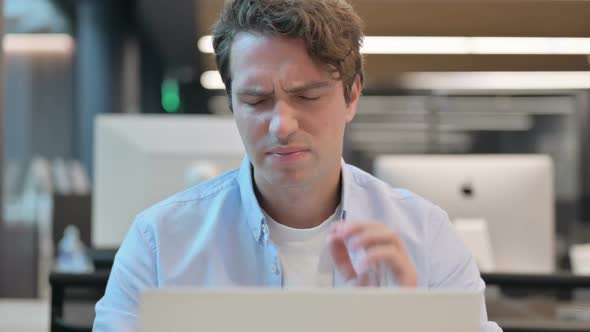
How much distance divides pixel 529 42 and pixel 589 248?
3844 mm

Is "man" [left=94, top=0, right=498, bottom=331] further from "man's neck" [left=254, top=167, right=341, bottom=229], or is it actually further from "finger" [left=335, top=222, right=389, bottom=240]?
"finger" [left=335, top=222, right=389, bottom=240]

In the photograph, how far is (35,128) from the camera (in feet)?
27.1

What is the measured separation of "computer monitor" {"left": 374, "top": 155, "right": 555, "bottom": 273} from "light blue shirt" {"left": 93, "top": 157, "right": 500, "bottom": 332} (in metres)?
1.30

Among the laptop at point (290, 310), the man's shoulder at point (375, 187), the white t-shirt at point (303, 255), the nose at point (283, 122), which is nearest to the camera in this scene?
the laptop at point (290, 310)

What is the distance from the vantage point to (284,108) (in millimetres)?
1163

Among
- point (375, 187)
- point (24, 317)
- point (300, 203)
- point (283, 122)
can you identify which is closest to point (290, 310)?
point (283, 122)

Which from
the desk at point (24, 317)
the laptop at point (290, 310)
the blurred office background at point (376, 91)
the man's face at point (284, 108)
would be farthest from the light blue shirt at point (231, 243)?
the blurred office background at point (376, 91)

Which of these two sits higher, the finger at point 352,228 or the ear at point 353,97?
the ear at point 353,97

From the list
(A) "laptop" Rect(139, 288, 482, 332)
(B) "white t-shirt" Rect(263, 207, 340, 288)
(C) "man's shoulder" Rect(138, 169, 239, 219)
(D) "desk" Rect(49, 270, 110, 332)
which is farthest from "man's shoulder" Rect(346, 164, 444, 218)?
(D) "desk" Rect(49, 270, 110, 332)

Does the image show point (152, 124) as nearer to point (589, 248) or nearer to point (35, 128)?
point (589, 248)

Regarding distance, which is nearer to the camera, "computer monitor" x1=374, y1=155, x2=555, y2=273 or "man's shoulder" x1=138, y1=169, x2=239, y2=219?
"man's shoulder" x1=138, y1=169, x2=239, y2=219

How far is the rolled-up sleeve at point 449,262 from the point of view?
128 centimetres

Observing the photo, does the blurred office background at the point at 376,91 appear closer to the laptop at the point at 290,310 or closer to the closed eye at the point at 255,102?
the closed eye at the point at 255,102

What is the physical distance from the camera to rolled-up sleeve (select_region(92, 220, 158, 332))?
1188 mm
